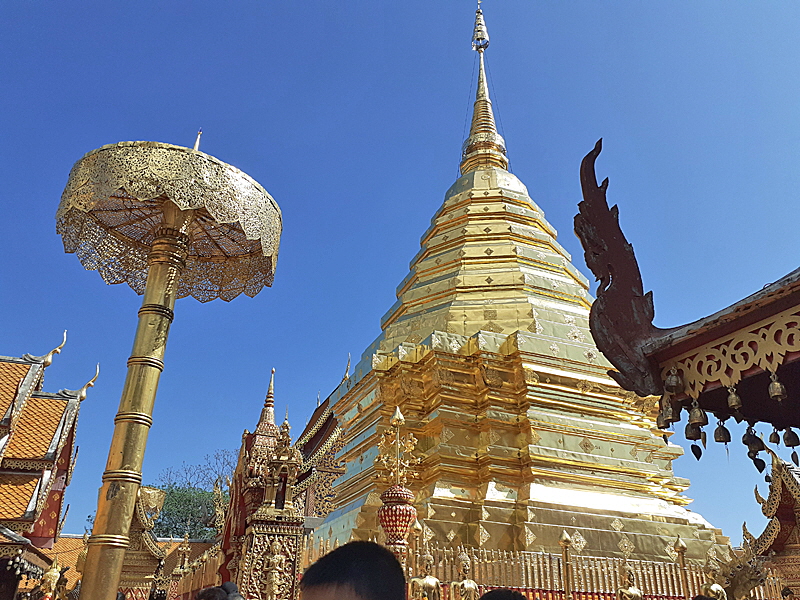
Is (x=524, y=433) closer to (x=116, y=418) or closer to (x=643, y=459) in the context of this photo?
(x=643, y=459)

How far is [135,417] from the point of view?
13.4 feet

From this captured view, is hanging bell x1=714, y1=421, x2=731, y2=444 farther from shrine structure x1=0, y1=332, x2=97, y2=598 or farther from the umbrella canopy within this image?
shrine structure x1=0, y1=332, x2=97, y2=598

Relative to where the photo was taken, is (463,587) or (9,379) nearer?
(463,587)

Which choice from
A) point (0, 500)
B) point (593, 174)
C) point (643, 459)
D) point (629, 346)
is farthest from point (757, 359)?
point (0, 500)

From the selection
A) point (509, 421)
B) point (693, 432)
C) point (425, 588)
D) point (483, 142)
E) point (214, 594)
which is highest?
point (483, 142)

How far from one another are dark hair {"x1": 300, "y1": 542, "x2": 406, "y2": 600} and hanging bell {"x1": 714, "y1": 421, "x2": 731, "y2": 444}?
2600 mm

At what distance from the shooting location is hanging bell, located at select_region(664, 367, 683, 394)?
11.5 ft

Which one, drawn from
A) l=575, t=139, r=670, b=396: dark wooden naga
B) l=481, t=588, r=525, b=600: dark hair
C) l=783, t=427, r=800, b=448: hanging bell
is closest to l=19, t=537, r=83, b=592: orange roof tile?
l=575, t=139, r=670, b=396: dark wooden naga

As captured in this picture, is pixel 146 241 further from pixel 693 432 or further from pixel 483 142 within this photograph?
pixel 483 142

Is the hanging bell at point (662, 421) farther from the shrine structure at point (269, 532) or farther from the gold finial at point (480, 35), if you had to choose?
the gold finial at point (480, 35)

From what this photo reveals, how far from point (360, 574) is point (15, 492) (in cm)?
1127

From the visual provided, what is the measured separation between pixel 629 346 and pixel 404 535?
331cm

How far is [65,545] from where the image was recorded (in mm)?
21547

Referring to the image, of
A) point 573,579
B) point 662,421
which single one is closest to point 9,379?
point 573,579
